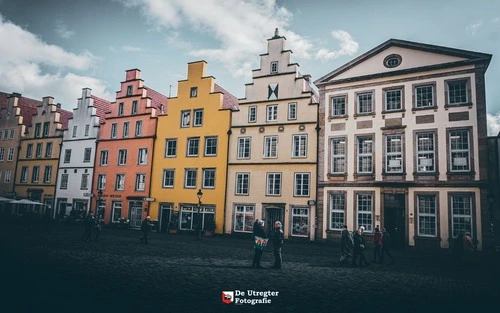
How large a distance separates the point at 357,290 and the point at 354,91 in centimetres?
2003

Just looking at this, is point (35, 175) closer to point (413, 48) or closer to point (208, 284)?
point (208, 284)

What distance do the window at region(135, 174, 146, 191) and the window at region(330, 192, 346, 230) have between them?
19044 mm

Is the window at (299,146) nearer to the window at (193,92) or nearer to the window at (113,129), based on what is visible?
the window at (193,92)

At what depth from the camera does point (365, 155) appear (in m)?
26.6

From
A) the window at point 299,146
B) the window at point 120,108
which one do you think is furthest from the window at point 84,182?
the window at point 299,146

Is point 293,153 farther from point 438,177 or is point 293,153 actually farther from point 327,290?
point 327,290

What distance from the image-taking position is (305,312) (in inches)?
302

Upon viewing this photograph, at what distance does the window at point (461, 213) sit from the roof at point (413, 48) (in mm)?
8929

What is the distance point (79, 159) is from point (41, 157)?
277 inches

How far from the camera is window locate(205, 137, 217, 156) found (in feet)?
109

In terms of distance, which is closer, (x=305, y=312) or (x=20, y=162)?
(x=305, y=312)

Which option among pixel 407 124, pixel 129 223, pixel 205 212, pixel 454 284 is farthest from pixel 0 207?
pixel 454 284

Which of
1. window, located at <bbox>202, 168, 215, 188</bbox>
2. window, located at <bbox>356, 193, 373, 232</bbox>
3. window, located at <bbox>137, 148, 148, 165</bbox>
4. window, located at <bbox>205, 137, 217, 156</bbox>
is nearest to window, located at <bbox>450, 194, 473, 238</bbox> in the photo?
→ window, located at <bbox>356, 193, 373, 232</bbox>

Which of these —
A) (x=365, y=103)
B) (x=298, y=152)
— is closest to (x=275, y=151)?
(x=298, y=152)
